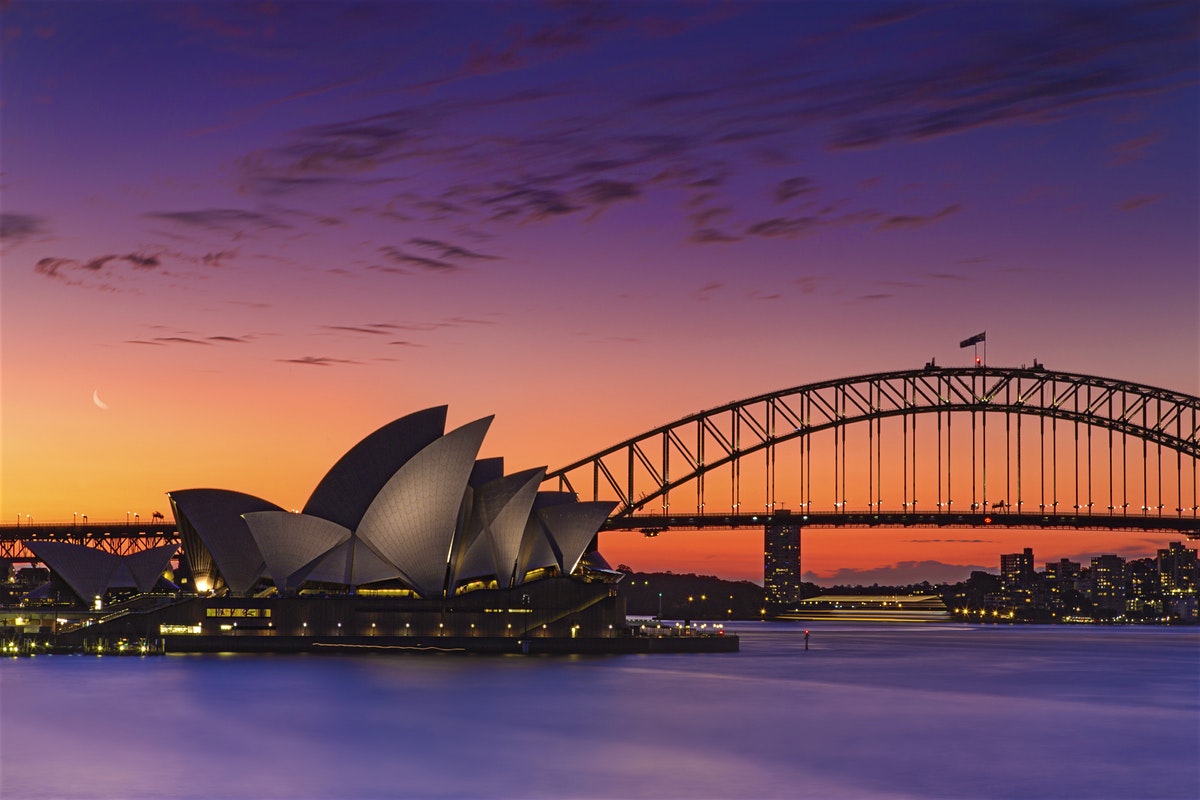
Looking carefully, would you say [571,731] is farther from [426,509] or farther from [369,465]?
[369,465]

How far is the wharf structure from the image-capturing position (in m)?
82.2

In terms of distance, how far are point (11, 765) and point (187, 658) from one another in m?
40.3

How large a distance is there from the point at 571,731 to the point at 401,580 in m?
41.1

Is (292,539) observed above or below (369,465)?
below

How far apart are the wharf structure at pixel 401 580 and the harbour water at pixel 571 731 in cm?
817

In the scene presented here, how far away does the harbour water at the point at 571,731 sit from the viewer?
3550 centimetres

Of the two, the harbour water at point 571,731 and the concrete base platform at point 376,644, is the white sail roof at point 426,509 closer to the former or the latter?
the concrete base platform at point 376,644

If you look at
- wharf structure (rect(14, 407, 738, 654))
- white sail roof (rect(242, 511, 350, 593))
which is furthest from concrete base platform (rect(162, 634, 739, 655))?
white sail roof (rect(242, 511, 350, 593))

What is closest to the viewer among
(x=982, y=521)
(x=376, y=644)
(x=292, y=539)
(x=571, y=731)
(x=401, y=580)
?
(x=571, y=731)

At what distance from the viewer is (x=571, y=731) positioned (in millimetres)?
45406

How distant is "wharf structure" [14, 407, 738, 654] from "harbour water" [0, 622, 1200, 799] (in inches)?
322

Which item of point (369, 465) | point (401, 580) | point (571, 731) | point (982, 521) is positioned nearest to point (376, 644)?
point (401, 580)

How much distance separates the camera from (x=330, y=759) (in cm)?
3934

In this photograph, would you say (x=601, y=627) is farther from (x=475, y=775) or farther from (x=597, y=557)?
(x=475, y=775)
